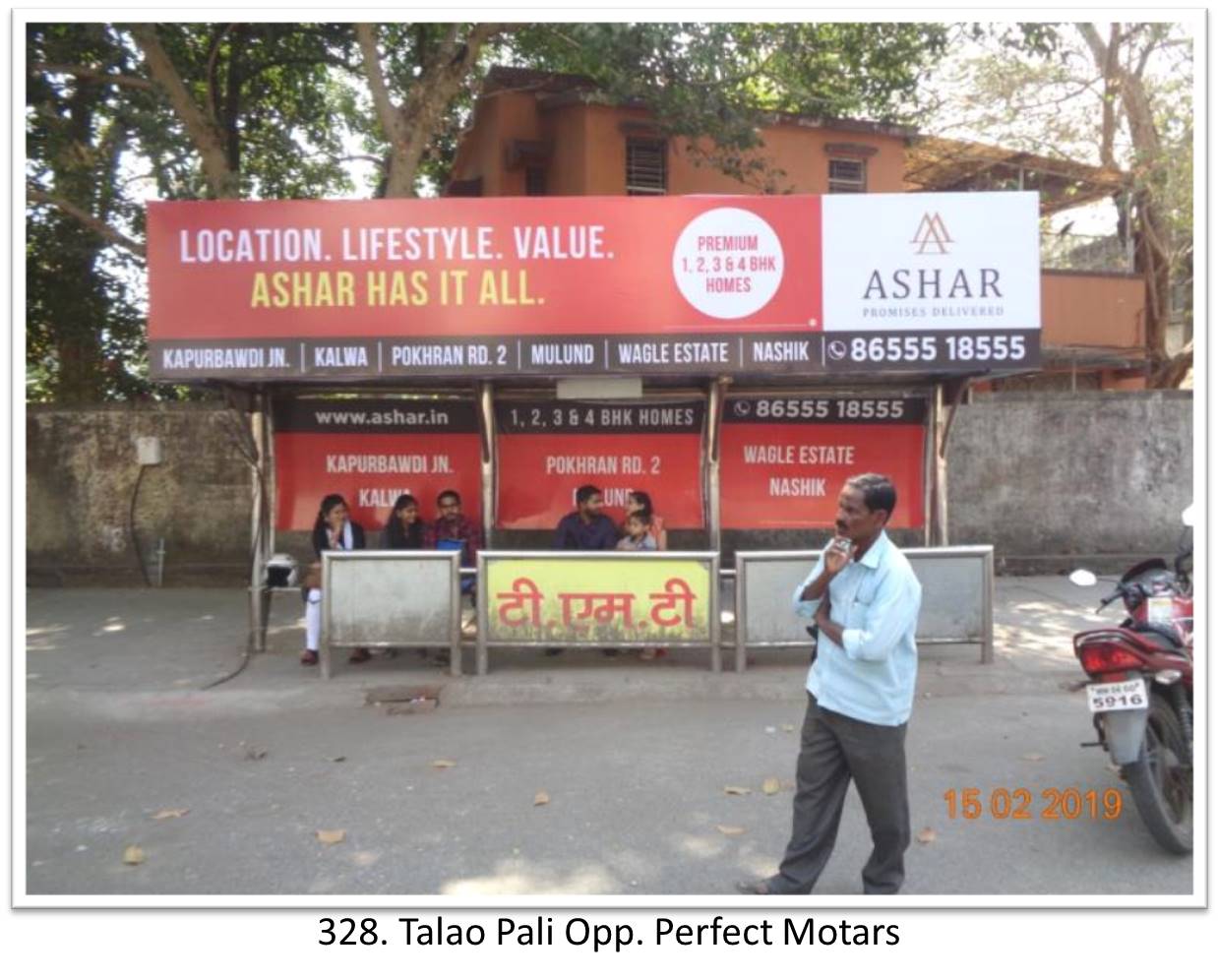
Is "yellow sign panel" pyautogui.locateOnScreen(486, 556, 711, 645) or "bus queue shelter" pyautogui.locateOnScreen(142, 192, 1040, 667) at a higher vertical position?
"bus queue shelter" pyautogui.locateOnScreen(142, 192, 1040, 667)

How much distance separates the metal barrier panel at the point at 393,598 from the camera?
269 inches

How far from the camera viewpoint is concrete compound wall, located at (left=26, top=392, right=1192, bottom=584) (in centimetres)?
1049

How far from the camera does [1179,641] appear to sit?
14.0ft

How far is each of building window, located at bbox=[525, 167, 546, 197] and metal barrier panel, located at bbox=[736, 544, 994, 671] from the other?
10419mm

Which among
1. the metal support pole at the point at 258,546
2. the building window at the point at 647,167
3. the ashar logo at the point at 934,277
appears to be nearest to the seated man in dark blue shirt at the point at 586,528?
the metal support pole at the point at 258,546

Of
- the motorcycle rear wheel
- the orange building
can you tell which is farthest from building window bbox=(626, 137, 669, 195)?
the motorcycle rear wheel

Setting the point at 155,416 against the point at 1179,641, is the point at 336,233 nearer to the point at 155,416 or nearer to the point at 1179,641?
the point at 155,416

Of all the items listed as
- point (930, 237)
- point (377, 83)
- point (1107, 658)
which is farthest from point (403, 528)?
point (1107, 658)

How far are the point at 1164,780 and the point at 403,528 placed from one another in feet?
18.9

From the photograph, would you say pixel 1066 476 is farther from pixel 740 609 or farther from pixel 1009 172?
pixel 1009 172

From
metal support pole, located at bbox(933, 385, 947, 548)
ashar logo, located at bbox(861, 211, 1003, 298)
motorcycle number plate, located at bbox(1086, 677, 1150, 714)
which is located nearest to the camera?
motorcycle number plate, located at bbox(1086, 677, 1150, 714)

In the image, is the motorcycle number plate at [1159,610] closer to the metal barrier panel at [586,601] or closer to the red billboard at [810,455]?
the metal barrier panel at [586,601]
